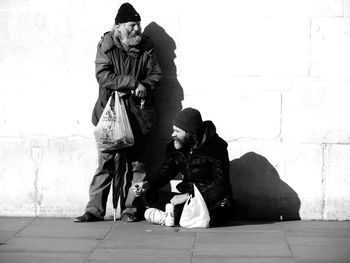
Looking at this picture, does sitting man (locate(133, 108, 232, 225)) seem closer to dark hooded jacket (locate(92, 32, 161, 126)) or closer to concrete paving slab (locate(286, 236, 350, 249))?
dark hooded jacket (locate(92, 32, 161, 126))

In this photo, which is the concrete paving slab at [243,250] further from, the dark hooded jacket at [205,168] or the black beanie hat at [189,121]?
the black beanie hat at [189,121]

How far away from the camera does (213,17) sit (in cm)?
986

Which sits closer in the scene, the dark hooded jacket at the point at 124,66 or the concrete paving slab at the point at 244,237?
the concrete paving slab at the point at 244,237

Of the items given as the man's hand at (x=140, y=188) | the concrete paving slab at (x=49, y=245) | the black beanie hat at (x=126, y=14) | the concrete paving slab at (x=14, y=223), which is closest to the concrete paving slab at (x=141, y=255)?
the concrete paving slab at (x=49, y=245)

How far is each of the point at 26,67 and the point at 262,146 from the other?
2.52 m

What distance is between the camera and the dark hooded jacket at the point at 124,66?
9.60 meters

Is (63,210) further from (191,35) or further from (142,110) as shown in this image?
(191,35)

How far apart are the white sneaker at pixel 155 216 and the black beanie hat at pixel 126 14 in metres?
1.84

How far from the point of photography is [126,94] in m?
9.62

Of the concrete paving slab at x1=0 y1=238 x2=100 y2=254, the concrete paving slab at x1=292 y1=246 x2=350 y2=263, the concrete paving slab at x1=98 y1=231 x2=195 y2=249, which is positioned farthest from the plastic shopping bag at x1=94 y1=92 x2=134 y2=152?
the concrete paving slab at x1=292 y1=246 x2=350 y2=263

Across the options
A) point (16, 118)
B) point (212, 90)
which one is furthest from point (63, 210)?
point (212, 90)

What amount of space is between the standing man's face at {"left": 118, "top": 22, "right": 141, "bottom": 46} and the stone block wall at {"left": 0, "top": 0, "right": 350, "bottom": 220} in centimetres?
34

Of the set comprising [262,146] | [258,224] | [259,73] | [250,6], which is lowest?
[258,224]

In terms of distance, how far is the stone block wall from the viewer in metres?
9.84
